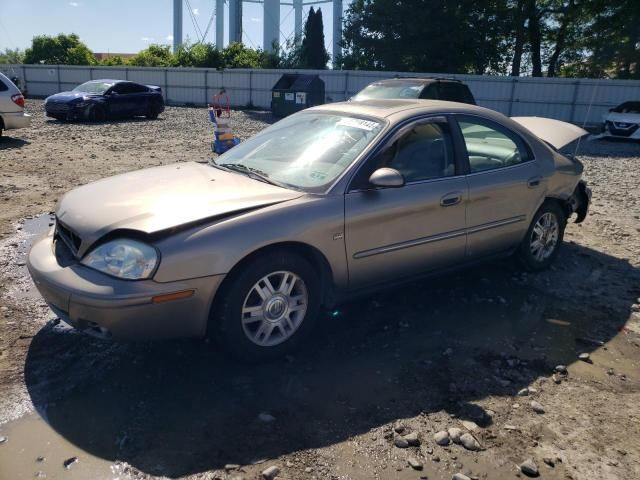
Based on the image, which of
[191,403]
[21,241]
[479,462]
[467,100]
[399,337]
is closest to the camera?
[479,462]

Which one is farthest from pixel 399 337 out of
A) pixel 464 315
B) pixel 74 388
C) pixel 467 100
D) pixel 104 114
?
pixel 104 114

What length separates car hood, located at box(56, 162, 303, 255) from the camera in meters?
3.42

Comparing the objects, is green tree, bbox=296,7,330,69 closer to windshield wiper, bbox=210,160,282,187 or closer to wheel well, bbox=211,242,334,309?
windshield wiper, bbox=210,160,282,187

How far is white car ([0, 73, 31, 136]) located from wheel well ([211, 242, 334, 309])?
11620mm

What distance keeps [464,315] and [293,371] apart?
1604 mm

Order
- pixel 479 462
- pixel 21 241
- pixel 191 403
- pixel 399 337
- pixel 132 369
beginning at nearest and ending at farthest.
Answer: pixel 479 462 → pixel 191 403 → pixel 132 369 → pixel 399 337 → pixel 21 241

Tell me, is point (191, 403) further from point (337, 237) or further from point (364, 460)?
point (337, 237)

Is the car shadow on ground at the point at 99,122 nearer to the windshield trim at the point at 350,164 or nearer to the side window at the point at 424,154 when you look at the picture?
the windshield trim at the point at 350,164

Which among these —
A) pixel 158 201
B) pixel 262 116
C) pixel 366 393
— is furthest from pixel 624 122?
pixel 158 201

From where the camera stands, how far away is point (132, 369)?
3600 mm

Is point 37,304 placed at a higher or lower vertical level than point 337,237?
lower

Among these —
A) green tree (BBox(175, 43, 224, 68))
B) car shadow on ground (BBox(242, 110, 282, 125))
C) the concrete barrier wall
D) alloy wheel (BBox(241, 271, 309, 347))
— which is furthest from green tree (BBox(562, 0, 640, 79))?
alloy wheel (BBox(241, 271, 309, 347))

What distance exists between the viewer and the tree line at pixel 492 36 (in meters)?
30.7

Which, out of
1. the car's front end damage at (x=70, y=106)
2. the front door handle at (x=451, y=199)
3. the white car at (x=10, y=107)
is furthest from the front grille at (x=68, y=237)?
the car's front end damage at (x=70, y=106)
